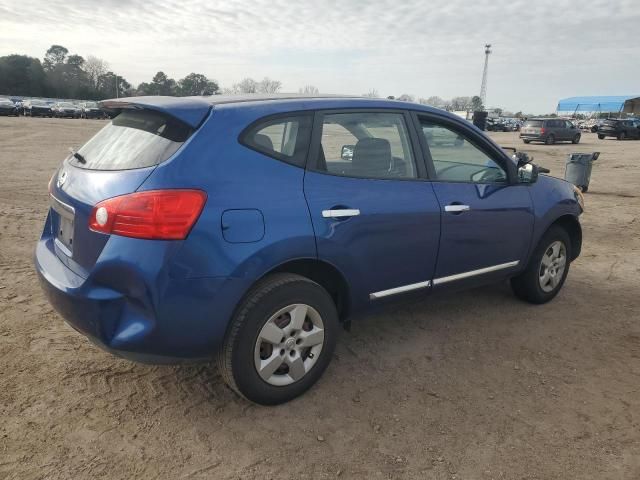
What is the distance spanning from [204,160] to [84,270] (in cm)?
86

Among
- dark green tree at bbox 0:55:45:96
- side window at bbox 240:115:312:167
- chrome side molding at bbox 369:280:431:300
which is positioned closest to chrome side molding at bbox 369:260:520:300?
chrome side molding at bbox 369:280:431:300

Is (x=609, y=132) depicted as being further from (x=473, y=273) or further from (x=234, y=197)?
(x=234, y=197)

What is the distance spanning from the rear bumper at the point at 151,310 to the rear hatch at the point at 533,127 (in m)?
32.3

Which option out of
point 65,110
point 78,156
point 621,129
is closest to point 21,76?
point 65,110

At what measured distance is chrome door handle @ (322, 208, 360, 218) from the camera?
300cm

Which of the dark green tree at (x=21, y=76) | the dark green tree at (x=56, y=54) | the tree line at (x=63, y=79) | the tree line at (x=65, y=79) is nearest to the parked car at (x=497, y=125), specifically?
the tree line at (x=65, y=79)

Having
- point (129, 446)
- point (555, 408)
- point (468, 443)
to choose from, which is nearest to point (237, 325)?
point (129, 446)

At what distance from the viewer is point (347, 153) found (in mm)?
3303

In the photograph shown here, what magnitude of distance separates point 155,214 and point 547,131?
107 feet

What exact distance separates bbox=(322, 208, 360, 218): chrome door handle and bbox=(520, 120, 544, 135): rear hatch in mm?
31496

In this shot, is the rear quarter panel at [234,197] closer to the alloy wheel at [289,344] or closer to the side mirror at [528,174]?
the alloy wheel at [289,344]

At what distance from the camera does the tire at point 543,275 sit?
4.62 meters

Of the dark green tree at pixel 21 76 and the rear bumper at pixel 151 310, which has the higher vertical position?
the dark green tree at pixel 21 76

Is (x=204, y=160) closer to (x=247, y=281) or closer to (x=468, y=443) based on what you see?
(x=247, y=281)
